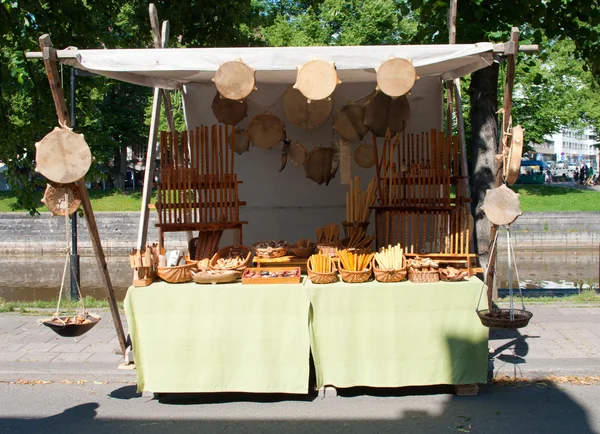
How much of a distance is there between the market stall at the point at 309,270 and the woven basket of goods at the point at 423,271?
1 cm

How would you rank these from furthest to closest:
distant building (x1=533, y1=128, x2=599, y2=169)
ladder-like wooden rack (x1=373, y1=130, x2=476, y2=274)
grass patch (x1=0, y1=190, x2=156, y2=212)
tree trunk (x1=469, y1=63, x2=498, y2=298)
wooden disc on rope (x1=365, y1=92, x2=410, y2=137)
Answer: distant building (x1=533, y1=128, x2=599, y2=169) → grass patch (x1=0, y1=190, x2=156, y2=212) → tree trunk (x1=469, y1=63, x2=498, y2=298) → wooden disc on rope (x1=365, y1=92, x2=410, y2=137) → ladder-like wooden rack (x1=373, y1=130, x2=476, y2=274)

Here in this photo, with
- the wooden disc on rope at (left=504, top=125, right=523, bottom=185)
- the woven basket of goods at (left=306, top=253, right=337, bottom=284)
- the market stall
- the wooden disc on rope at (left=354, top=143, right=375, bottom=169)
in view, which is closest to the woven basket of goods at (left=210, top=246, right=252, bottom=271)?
the market stall

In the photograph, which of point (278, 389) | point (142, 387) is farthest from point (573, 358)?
point (142, 387)

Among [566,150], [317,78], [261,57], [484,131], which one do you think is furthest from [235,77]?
[566,150]

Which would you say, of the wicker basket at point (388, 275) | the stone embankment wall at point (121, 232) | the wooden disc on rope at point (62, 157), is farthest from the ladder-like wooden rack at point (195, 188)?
the stone embankment wall at point (121, 232)

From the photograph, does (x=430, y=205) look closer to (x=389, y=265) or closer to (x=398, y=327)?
(x=389, y=265)

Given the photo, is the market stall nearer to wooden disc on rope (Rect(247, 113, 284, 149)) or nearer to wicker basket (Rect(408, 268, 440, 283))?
wicker basket (Rect(408, 268, 440, 283))

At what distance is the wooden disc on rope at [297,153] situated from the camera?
21.9 ft

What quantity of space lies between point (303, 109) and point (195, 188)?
1.34 m

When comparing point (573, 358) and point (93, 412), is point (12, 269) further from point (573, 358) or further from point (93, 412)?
point (573, 358)

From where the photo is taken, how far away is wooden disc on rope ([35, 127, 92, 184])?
476cm

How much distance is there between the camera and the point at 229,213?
6.20 meters

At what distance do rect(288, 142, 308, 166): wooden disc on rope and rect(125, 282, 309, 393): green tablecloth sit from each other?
78.9 inches

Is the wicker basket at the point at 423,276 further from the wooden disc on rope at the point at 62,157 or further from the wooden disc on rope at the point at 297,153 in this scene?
the wooden disc on rope at the point at 62,157
